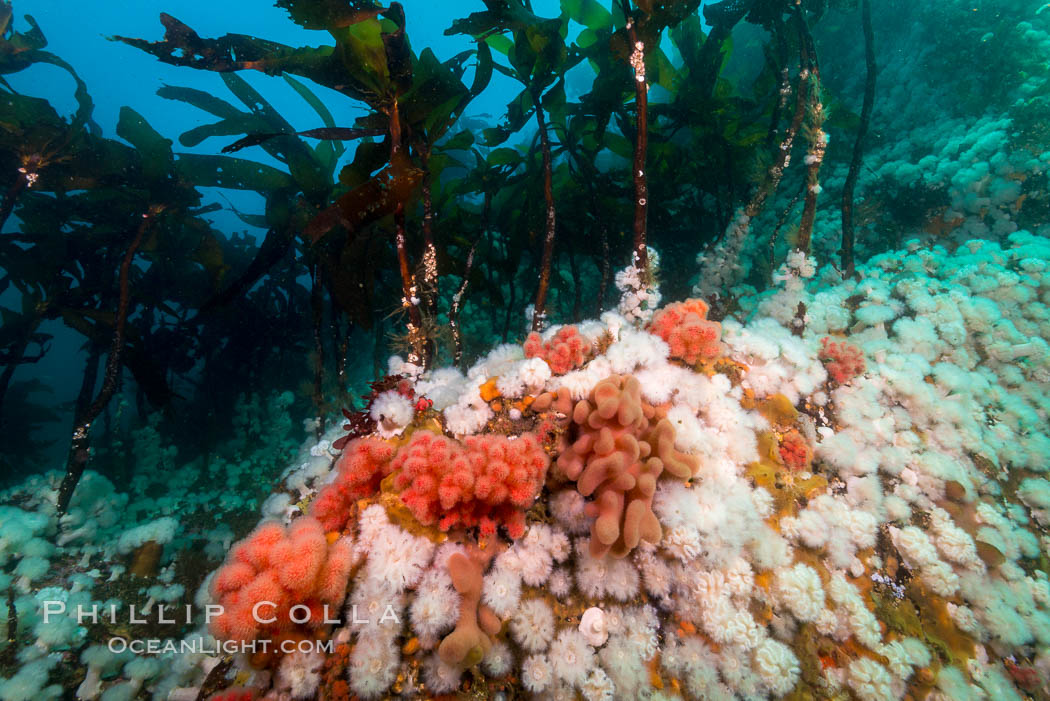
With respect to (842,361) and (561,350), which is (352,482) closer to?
(561,350)

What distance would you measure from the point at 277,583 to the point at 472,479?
1.02 meters

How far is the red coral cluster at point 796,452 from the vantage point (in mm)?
2775

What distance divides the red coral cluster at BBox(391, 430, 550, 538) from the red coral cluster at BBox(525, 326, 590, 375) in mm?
680

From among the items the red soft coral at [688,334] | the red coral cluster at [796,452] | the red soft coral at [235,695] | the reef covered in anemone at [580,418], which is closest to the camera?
the red soft coral at [235,695]

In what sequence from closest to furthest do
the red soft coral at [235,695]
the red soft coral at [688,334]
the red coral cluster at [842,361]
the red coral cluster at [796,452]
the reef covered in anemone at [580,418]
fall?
the red soft coral at [235,695], the reef covered in anemone at [580,418], the red coral cluster at [796,452], the red soft coral at [688,334], the red coral cluster at [842,361]

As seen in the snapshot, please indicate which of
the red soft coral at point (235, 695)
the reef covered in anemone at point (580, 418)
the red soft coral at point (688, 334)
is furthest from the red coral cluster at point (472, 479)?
the red soft coral at point (688, 334)

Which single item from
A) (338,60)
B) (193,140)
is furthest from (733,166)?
(193,140)

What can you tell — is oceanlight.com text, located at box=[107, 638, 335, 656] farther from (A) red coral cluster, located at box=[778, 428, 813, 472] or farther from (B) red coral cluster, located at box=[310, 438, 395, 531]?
(A) red coral cluster, located at box=[778, 428, 813, 472]

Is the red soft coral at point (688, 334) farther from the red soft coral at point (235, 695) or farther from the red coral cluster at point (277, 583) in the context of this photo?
the red soft coral at point (235, 695)

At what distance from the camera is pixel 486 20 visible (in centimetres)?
396

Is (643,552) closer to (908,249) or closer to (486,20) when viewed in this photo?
(486,20)

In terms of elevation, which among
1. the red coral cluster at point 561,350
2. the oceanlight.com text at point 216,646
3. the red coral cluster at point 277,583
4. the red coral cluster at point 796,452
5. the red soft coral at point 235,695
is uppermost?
the red coral cluster at point 561,350

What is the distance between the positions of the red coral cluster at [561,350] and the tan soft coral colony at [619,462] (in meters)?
0.42

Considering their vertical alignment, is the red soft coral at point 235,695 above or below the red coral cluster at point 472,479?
below
